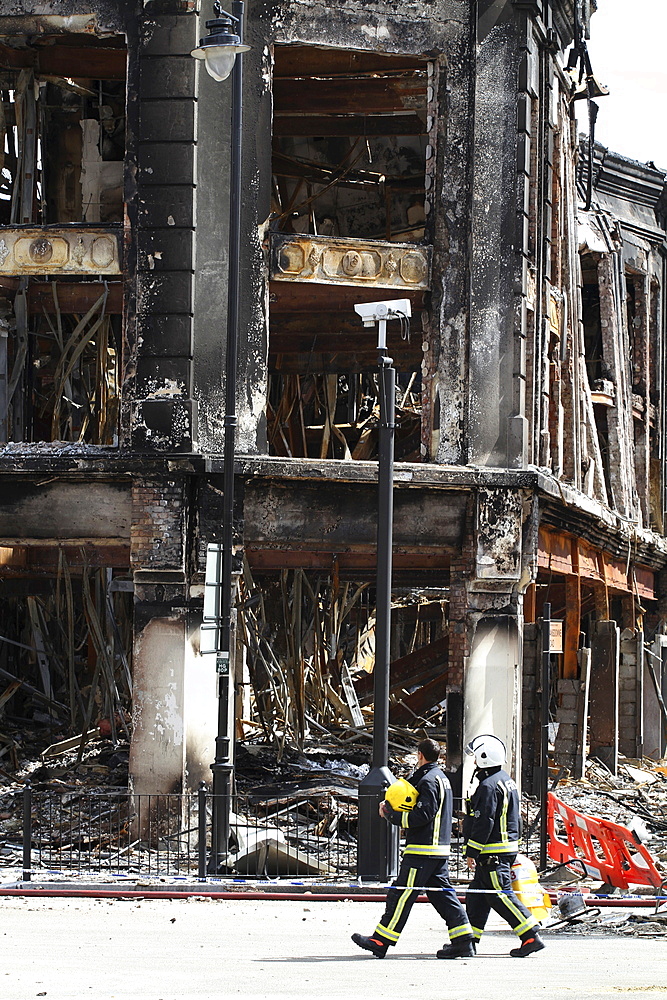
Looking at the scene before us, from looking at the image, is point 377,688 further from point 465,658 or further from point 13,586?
point 13,586

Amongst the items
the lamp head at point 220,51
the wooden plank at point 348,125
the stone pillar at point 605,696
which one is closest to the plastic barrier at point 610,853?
the lamp head at point 220,51

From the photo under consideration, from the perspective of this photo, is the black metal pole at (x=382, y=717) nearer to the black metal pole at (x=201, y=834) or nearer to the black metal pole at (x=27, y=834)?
the black metal pole at (x=201, y=834)

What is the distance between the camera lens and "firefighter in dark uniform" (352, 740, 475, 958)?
34.1ft

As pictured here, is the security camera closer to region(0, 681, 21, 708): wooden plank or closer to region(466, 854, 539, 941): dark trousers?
region(466, 854, 539, 941): dark trousers

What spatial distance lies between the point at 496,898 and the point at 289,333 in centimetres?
1356

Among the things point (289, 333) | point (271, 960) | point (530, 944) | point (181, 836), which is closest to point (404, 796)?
point (530, 944)

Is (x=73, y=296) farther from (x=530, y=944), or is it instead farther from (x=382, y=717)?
(x=530, y=944)

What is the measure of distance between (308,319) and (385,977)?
1395 cm

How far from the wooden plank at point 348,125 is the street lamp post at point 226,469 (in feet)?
19.4

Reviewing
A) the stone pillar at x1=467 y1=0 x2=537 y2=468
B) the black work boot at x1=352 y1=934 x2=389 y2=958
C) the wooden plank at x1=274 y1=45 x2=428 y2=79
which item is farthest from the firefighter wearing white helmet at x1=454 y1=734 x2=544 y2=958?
the wooden plank at x1=274 y1=45 x2=428 y2=79

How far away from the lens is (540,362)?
20.3m

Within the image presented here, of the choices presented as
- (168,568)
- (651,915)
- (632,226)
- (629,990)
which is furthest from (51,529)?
(632,226)

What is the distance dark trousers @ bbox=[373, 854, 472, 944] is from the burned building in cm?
742

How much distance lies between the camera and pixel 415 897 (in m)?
10.3
